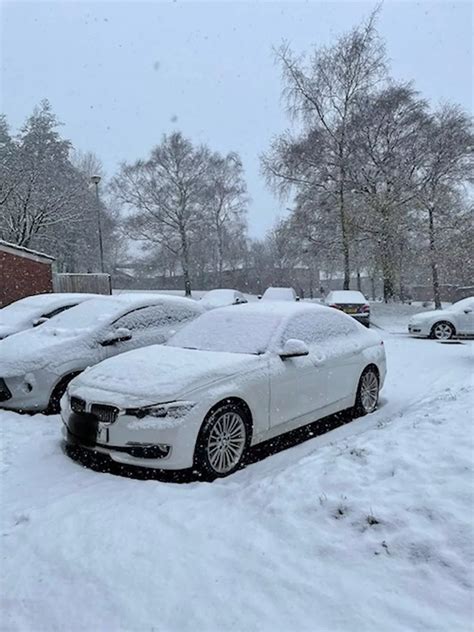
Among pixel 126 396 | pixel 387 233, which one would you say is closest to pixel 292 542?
pixel 126 396

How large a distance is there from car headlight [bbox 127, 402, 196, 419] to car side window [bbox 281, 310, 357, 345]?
4.80 feet

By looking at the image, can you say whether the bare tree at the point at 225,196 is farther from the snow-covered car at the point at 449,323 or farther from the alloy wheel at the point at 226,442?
the alloy wheel at the point at 226,442

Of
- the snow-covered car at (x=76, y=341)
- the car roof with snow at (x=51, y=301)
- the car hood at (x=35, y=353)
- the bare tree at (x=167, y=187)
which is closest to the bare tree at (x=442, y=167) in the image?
the bare tree at (x=167, y=187)

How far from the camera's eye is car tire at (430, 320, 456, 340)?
13148 millimetres

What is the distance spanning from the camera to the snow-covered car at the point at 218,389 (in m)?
3.77

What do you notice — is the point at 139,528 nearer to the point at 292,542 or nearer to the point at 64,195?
the point at 292,542

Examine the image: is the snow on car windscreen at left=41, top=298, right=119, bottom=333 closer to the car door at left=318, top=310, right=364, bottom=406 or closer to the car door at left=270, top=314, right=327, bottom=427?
the car door at left=270, top=314, right=327, bottom=427

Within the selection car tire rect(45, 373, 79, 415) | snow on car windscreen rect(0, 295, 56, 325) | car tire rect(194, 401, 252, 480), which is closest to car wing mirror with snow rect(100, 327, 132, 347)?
car tire rect(45, 373, 79, 415)

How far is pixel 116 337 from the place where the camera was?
20.0ft

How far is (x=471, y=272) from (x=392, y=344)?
43.7ft

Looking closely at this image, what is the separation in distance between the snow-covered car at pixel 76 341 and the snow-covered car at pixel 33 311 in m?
1.74

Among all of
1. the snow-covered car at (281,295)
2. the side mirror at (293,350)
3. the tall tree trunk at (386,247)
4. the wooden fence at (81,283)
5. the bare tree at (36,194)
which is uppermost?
the bare tree at (36,194)

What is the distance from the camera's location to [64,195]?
2639 cm

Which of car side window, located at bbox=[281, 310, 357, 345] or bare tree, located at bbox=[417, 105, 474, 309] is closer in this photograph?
car side window, located at bbox=[281, 310, 357, 345]
